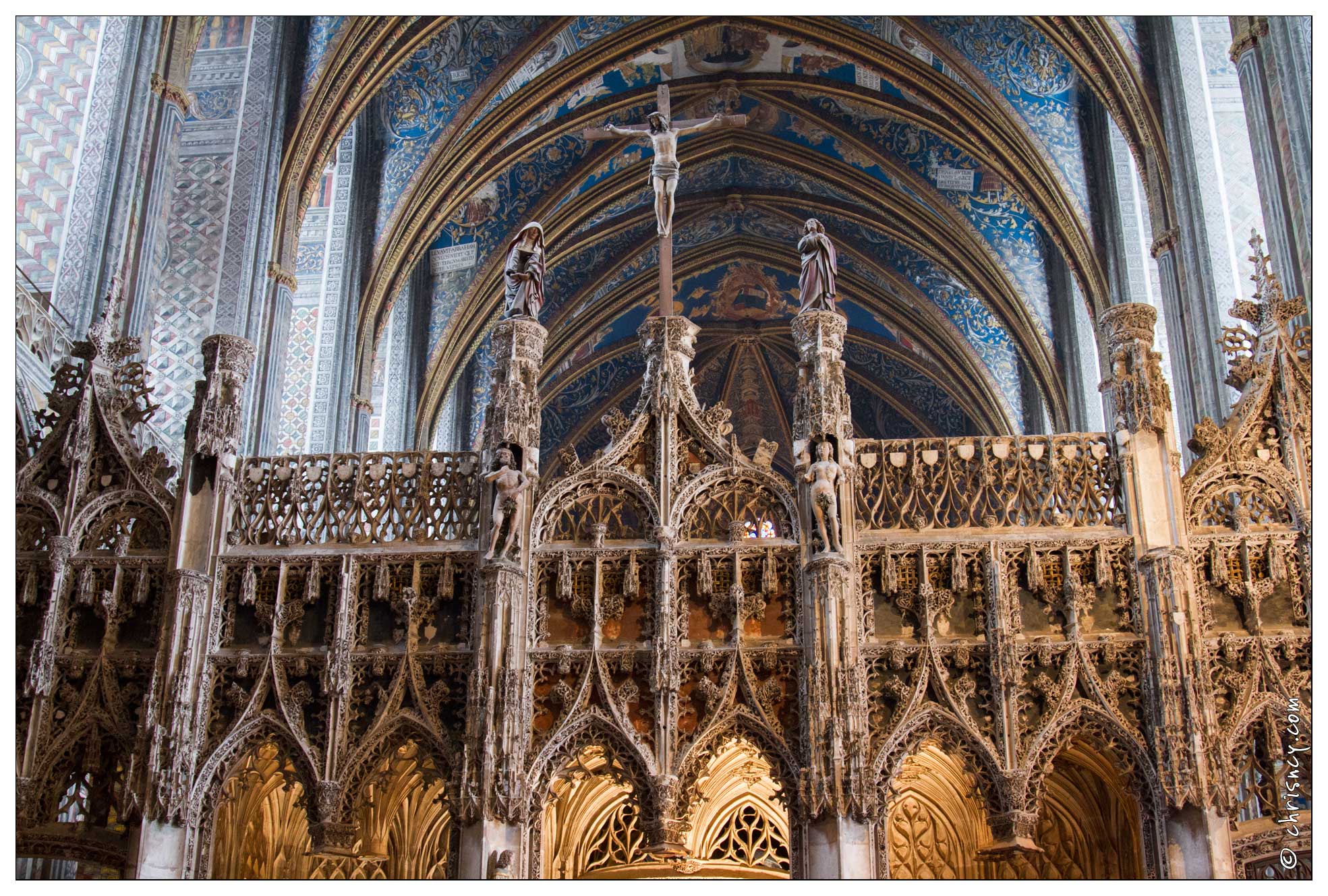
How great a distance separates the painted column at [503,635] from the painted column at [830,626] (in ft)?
7.49

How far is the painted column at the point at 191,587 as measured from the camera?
1058 cm

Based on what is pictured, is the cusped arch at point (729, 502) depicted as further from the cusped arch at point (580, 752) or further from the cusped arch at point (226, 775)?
the cusped arch at point (226, 775)

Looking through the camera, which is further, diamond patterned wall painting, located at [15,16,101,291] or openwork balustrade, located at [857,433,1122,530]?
diamond patterned wall painting, located at [15,16,101,291]

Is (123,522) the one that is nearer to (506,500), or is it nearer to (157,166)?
(506,500)

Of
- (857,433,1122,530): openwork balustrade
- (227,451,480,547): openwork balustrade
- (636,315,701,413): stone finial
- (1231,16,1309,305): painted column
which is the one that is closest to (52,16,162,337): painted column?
(227,451,480,547): openwork balustrade

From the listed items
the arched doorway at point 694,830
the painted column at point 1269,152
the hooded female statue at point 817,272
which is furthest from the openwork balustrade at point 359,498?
Result: the painted column at point 1269,152

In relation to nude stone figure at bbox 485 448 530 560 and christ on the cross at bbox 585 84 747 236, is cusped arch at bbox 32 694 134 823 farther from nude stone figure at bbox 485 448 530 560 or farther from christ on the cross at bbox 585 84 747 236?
christ on the cross at bbox 585 84 747 236

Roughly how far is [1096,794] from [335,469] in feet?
24.3

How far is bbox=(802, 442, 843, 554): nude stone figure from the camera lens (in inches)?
440

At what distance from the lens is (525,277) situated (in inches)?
500

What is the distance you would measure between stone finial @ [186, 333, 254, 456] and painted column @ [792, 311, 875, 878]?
16.2ft

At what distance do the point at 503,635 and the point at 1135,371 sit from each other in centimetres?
582

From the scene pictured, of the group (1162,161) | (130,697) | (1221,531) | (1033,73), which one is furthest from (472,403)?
(1221,531)

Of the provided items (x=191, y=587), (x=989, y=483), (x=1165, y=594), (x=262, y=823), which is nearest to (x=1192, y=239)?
(x=989, y=483)
